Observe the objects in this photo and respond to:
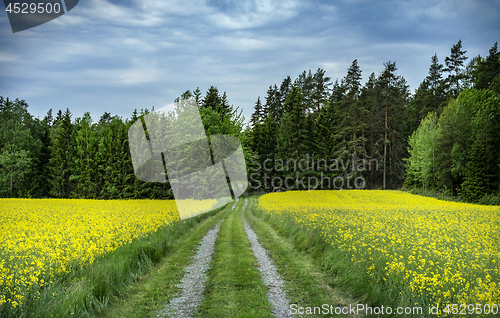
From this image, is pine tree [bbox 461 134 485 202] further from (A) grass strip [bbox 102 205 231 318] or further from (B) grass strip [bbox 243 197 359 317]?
(A) grass strip [bbox 102 205 231 318]

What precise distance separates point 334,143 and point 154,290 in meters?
49.8

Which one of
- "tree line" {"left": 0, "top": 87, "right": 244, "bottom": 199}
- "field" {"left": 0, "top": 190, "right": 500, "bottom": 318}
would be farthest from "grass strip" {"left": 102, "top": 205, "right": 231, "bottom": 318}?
"tree line" {"left": 0, "top": 87, "right": 244, "bottom": 199}

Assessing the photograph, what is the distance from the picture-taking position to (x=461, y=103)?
3741 centimetres

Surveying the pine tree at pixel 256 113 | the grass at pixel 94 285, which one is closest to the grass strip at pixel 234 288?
the grass at pixel 94 285

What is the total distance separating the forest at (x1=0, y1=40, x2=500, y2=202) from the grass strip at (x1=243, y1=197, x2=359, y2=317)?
101ft

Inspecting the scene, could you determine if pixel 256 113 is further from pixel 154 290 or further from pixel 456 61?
pixel 154 290

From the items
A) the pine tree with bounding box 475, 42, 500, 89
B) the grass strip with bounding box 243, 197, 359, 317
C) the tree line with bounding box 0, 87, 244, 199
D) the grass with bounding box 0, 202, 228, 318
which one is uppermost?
the pine tree with bounding box 475, 42, 500, 89

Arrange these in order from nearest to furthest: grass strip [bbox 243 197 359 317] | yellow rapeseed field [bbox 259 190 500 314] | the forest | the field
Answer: yellow rapeseed field [bbox 259 190 500 314] < the field < grass strip [bbox 243 197 359 317] < the forest

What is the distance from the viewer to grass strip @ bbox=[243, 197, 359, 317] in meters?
6.23

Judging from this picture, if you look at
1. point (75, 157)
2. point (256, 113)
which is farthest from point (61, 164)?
point (256, 113)

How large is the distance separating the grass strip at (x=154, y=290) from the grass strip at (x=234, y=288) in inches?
36.7

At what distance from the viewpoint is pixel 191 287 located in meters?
7.19

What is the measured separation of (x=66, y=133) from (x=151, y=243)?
47805 mm

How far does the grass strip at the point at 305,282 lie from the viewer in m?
6.23
